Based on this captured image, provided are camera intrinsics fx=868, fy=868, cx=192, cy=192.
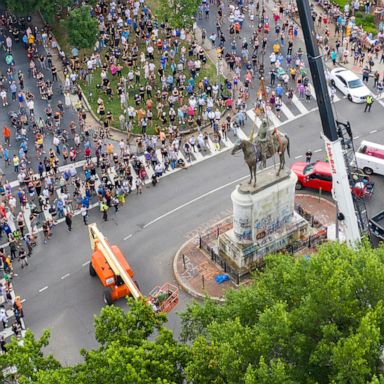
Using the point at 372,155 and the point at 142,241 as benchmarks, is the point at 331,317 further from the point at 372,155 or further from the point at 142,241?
the point at 372,155

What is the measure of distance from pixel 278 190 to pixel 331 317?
1602 cm

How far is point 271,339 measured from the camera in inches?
1259

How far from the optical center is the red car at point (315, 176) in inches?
2158

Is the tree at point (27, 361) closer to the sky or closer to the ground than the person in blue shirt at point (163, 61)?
closer to the ground

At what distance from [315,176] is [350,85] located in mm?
11937

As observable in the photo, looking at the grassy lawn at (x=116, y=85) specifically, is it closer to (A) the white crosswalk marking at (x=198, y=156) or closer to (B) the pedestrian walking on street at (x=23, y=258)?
(A) the white crosswalk marking at (x=198, y=156)

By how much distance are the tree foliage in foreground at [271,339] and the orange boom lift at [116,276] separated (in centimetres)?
927

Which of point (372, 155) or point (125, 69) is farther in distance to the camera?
point (125, 69)

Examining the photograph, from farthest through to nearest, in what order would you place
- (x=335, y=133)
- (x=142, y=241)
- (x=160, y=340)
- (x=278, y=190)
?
(x=142, y=241)
(x=278, y=190)
(x=335, y=133)
(x=160, y=340)

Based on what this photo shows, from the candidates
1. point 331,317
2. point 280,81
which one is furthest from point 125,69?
point 331,317

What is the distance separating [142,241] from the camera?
52375 millimetres

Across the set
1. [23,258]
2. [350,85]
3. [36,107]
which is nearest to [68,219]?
[23,258]

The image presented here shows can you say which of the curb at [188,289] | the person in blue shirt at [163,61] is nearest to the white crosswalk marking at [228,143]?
the person in blue shirt at [163,61]

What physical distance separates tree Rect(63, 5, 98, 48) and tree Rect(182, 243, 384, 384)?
35.9 metres
